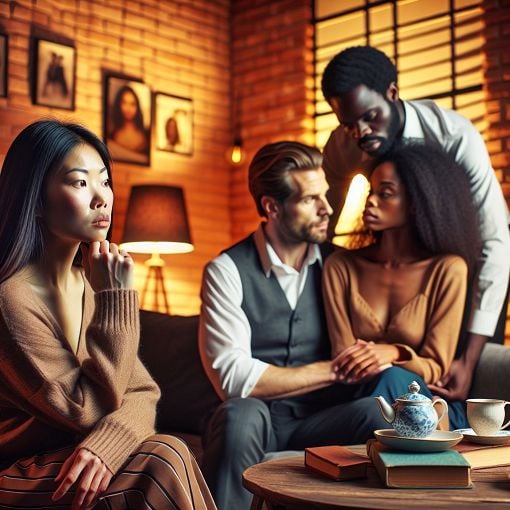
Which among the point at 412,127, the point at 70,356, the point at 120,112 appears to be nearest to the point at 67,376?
the point at 70,356

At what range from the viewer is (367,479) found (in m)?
1.60

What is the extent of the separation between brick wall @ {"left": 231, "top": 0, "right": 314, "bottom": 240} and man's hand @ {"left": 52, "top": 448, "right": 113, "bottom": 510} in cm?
398

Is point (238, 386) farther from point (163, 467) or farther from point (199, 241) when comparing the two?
point (199, 241)

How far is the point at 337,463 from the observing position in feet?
5.27

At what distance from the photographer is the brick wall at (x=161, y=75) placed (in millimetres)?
4781

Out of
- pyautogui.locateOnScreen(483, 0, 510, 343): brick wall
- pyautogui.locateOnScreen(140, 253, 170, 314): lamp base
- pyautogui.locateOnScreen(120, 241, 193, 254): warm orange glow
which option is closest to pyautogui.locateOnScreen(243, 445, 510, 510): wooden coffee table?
pyautogui.locateOnScreen(483, 0, 510, 343): brick wall

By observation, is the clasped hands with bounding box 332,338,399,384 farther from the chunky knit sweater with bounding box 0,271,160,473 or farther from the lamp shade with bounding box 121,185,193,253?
the lamp shade with bounding box 121,185,193,253

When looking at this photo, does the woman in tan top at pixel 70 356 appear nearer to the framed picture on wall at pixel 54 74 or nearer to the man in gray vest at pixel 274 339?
the man in gray vest at pixel 274 339

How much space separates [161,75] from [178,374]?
2.66m

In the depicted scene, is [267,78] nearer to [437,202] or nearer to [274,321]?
[437,202]

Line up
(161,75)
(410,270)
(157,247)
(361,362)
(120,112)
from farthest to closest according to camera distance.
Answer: (161,75) → (120,112) → (157,247) → (410,270) → (361,362)

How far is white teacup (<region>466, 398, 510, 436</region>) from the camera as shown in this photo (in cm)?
182

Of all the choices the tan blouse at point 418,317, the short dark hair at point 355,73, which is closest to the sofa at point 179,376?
the tan blouse at point 418,317

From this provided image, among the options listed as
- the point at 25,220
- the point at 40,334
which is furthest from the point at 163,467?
the point at 25,220
